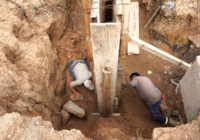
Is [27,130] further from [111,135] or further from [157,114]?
[157,114]

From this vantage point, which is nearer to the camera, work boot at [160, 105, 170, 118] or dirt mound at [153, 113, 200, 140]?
dirt mound at [153, 113, 200, 140]

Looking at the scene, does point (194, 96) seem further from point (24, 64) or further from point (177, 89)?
point (24, 64)

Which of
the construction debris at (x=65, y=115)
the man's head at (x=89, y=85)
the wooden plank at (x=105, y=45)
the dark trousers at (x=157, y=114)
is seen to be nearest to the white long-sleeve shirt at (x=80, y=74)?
the man's head at (x=89, y=85)

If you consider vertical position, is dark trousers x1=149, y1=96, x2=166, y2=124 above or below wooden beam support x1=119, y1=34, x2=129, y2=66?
below

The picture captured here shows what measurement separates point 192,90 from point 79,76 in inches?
119

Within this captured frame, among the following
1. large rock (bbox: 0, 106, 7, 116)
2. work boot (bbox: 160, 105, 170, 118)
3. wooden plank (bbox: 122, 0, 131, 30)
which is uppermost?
wooden plank (bbox: 122, 0, 131, 30)

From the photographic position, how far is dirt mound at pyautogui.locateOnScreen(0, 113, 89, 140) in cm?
162

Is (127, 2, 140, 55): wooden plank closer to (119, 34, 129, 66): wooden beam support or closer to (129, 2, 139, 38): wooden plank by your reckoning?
(129, 2, 139, 38): wooden plank

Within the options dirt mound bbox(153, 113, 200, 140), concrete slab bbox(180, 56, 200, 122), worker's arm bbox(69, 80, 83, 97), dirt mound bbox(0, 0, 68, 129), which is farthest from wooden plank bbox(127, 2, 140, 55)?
dirt mound bbox(153, 113, 200, 140)

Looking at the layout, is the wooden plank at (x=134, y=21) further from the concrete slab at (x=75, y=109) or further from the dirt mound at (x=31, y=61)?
the concrete slab at (x=75, y=109)

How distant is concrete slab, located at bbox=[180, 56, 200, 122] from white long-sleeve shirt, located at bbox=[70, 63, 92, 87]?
2687mm

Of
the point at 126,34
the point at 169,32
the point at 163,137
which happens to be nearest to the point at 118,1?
the point at 126,34

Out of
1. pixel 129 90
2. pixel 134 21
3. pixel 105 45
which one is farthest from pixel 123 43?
pixel 134 21

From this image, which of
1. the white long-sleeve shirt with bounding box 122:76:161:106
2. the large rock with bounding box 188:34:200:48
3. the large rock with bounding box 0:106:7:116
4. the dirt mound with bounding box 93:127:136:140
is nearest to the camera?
the large rock with bounding box 0:106:7:116
